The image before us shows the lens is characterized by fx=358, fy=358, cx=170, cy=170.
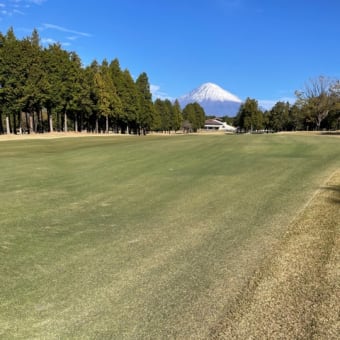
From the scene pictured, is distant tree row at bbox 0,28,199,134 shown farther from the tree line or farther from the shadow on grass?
the shadow on grass

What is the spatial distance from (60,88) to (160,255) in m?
47.6

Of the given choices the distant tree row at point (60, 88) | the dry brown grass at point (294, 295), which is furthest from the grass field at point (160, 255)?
the distant tree row at point (60, 88)

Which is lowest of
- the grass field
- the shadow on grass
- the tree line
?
the grass field

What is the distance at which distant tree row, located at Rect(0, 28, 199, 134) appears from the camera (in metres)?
42.6

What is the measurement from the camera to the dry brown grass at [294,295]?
3023mm

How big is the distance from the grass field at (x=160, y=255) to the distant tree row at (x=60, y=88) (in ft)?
121

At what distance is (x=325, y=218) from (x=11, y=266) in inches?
193

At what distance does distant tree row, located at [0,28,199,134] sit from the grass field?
36945 mm

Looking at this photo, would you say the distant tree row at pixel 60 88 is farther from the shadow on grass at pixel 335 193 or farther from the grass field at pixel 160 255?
the shadow on grass at pixel 335 193

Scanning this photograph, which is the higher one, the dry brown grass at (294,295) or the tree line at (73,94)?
the tree line at (73,94)

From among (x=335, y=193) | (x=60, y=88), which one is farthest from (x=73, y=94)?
(x=335, y=193)

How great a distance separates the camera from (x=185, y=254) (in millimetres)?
4750

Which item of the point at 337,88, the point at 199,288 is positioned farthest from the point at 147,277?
the point at 337,88

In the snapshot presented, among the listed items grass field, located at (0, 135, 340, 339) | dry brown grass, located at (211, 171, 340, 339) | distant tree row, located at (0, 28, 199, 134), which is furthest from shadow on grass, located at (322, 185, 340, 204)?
distant tree row, located at (0, 28, 199, 134)
